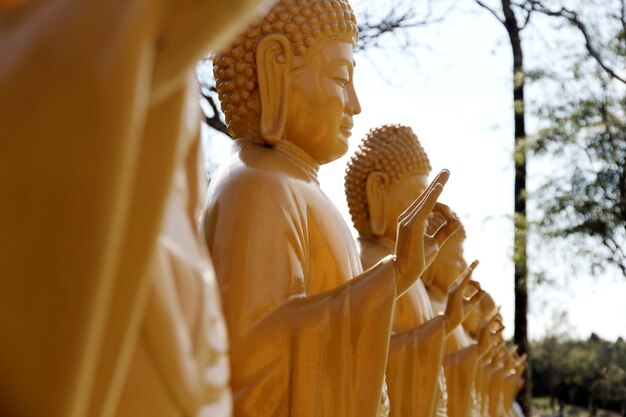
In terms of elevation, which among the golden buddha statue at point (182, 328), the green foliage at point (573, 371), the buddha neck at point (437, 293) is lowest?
the green foliage at point (573, 371)

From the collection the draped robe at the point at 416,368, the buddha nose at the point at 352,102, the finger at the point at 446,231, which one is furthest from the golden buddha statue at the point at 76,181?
the draped robe at the point at 416,368

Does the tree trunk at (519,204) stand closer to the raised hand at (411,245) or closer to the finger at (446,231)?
→ the finger at (446,231)

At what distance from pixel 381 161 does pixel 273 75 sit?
2.01m

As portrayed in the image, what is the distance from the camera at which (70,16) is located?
4.43ft

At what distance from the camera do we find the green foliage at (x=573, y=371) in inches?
804

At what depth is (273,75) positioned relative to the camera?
415cm

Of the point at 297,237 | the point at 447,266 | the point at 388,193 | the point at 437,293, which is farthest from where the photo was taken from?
the point at 447,266

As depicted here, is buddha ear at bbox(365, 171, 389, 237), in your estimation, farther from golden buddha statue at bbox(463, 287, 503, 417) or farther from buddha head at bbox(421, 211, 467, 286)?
buddha head at bbox(421, 211, 467, 286)

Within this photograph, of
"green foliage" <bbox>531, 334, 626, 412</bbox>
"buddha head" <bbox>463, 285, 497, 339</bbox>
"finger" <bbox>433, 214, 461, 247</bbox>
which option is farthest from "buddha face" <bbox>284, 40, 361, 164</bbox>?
"green foliage" <bbox>531, 334, 626, 412</bbox>

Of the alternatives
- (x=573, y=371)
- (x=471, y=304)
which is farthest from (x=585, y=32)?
(x=573, y=371)

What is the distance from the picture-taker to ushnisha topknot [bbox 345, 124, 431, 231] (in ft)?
19.9

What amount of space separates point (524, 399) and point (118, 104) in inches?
473

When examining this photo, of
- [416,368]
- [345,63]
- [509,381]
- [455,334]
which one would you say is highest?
[345,63]

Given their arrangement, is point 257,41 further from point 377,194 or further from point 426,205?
point 377,194
